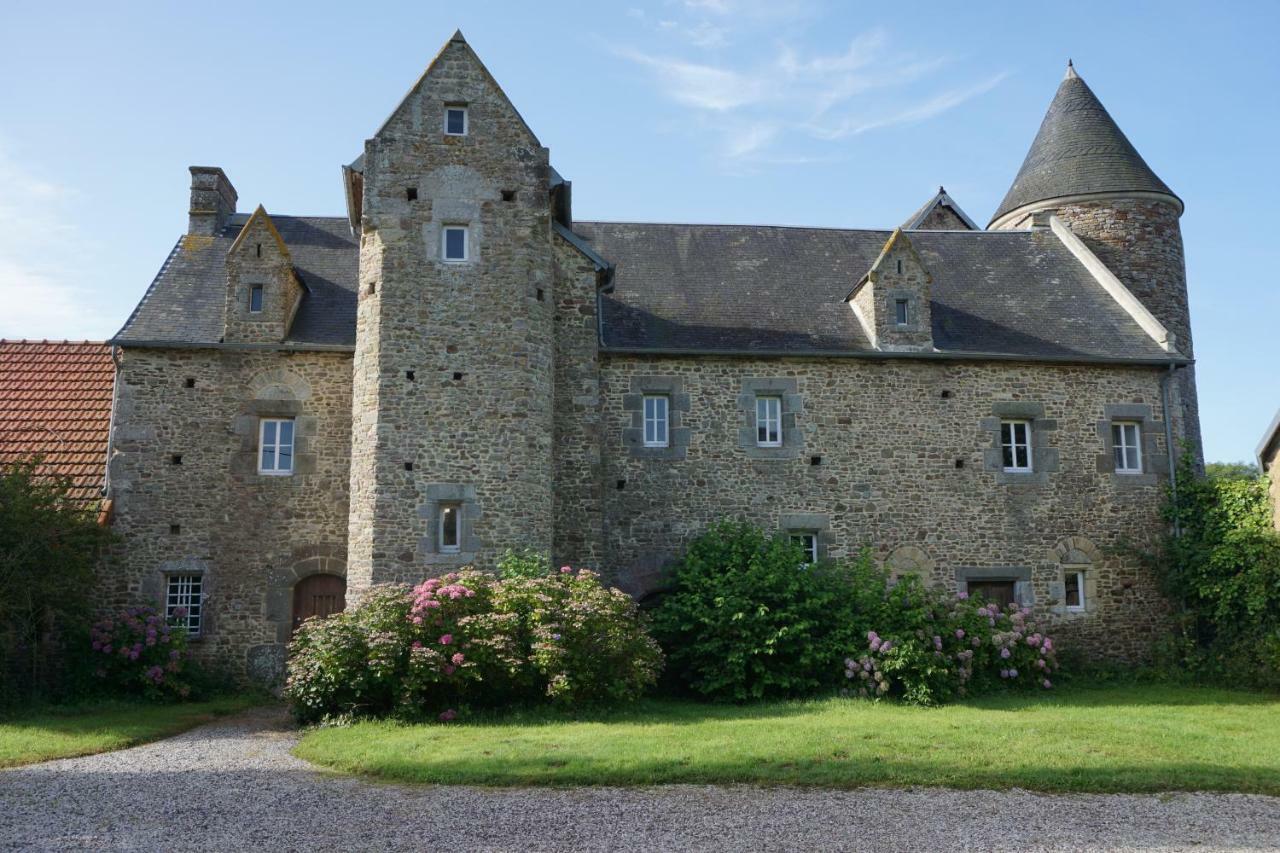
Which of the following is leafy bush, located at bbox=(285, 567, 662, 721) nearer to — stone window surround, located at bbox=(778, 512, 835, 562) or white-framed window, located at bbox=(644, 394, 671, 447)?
white-framed window, located at bbox=(644, 394, 671, 447)

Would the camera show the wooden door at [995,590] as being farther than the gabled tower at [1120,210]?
No

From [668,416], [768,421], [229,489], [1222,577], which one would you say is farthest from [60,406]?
[1222,577]

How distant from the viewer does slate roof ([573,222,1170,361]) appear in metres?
17.5

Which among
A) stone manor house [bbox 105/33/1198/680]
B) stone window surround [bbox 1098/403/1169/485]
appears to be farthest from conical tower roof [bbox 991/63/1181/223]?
stone window surround [bbox 1098/403/1169/485]

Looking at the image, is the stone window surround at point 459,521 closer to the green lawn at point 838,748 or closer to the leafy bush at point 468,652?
the leafy bush at point 468,652

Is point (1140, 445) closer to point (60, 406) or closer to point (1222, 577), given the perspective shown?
point (1222, 577)

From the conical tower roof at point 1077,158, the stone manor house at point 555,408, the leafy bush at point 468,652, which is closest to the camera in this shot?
the leafy bush at point 468,652

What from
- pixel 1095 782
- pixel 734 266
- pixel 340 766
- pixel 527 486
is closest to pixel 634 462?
pixel 527 486

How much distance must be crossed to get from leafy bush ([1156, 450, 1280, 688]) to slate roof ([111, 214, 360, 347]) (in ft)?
44.1

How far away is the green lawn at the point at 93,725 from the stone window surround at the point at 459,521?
3330 mm

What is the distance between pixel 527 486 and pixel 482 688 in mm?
3116

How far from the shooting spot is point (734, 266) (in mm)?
19266

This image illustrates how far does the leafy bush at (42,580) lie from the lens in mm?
13406

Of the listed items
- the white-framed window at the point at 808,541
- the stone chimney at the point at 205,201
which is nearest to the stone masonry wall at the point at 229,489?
the stone chimney at the point at 205,201
